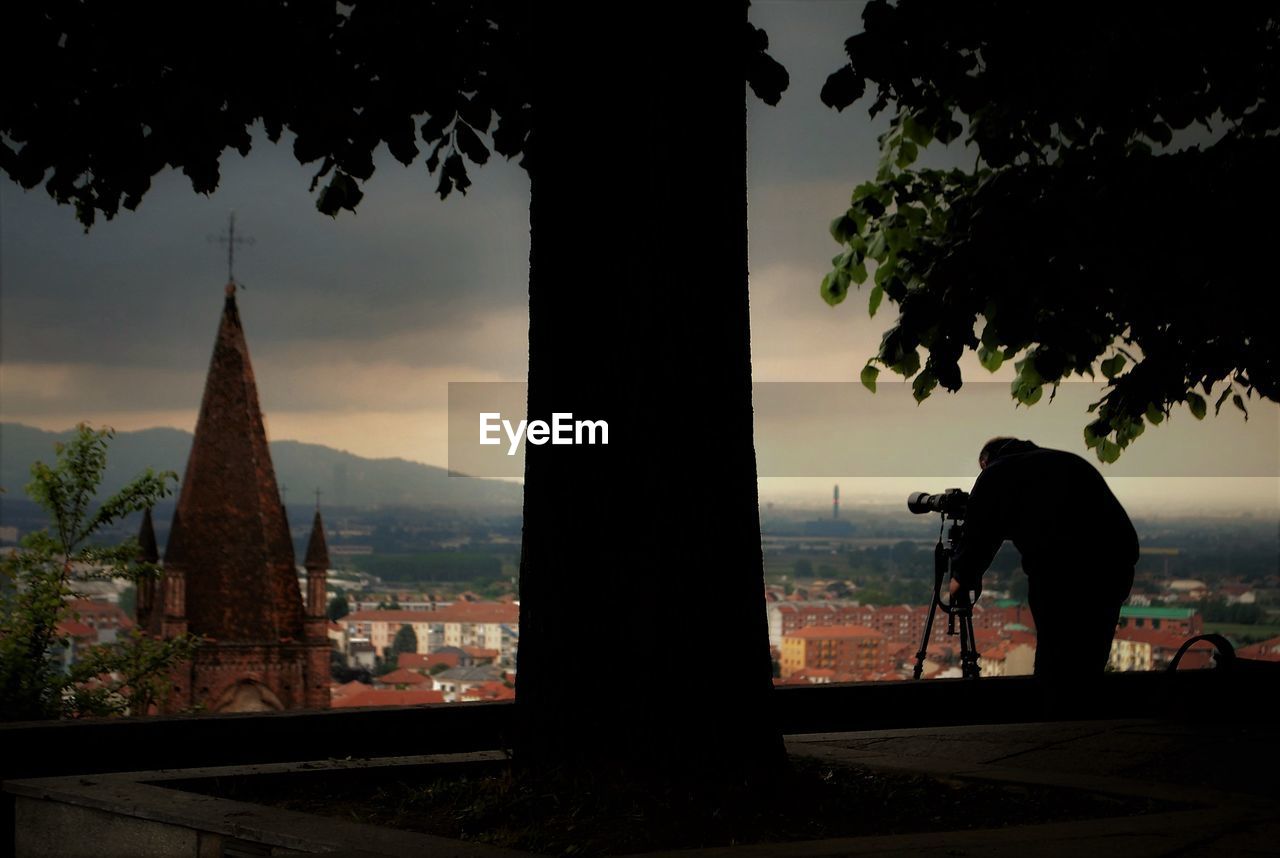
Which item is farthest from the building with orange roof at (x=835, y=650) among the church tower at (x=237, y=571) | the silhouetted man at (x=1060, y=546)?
the church tower at (x=237, y=571)

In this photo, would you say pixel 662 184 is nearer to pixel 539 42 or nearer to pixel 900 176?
pixel 539 42

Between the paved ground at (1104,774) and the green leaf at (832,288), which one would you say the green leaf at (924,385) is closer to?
the green leaf at (832,288)

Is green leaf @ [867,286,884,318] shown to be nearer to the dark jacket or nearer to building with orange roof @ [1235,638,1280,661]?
the dark jacket

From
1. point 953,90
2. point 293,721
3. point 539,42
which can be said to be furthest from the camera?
point 953,90

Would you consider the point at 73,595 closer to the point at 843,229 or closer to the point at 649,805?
the point at 843,229

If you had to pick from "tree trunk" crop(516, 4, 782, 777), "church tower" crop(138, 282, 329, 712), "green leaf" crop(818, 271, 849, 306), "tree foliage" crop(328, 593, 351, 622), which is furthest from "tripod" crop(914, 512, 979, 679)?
"tree foliage" crop(328, 593, 351, 622)

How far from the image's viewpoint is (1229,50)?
25.0ft

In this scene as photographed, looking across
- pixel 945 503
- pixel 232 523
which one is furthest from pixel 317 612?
pixel 945 503

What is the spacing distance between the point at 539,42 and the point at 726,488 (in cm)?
167

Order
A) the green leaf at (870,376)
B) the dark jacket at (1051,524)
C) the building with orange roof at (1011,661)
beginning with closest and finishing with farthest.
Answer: the dark jacket at (1051,524)
the building with orange roof at (1011,661)
the green leaf at (870,376)

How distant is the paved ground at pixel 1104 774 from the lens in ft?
12.0

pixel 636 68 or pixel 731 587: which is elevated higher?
pixel 636 68

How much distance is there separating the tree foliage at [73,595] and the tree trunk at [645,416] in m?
10.1

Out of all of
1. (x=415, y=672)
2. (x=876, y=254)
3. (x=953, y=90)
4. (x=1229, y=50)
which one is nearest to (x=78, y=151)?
(x=953, y=90)
